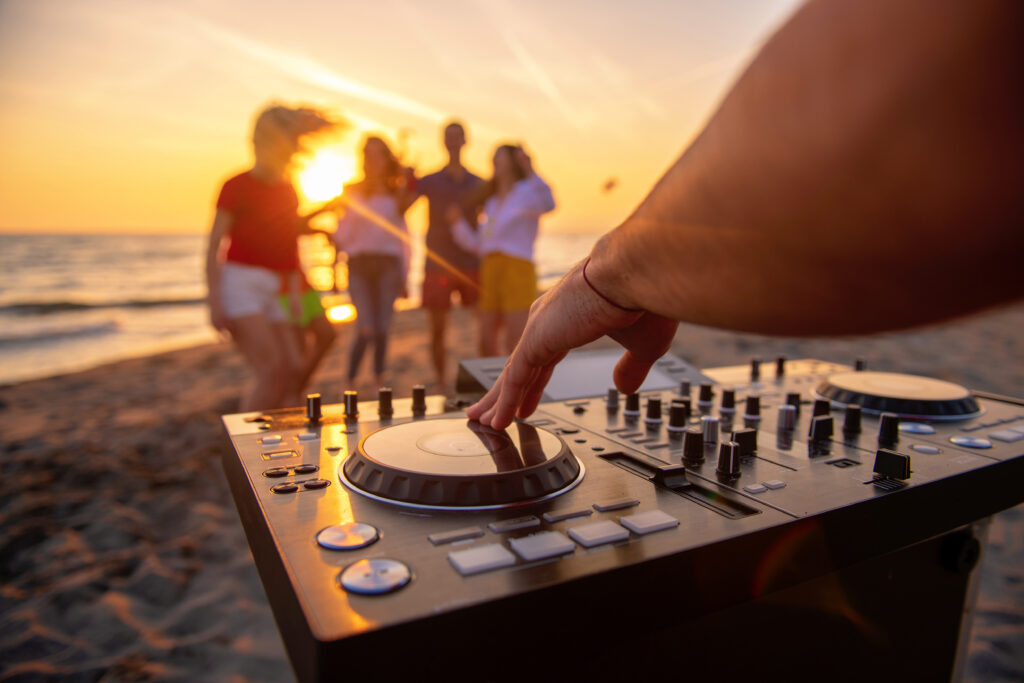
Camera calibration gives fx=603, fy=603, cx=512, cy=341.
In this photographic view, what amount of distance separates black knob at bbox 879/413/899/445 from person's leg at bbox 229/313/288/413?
293 cm

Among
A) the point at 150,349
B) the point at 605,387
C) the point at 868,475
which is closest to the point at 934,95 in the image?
the point at 868,475

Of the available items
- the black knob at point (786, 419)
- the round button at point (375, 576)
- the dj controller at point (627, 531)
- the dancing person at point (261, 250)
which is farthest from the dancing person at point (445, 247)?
the round button at point (375, 576)

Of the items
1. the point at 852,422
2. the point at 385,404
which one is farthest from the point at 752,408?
the point at 385,404

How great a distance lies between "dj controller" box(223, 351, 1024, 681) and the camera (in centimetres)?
57

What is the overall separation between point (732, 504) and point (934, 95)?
1.85ft

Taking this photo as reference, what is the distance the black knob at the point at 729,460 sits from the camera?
89 cm

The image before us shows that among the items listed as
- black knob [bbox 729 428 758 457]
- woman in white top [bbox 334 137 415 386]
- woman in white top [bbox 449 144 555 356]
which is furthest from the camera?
woman in white top [bbox 334 137 415 386]

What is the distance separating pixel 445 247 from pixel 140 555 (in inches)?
121

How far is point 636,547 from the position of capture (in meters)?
0.67

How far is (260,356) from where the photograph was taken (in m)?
3.25

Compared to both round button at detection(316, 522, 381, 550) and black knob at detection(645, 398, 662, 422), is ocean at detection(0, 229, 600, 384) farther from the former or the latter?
round button at detection(316, 522, 381, 550)

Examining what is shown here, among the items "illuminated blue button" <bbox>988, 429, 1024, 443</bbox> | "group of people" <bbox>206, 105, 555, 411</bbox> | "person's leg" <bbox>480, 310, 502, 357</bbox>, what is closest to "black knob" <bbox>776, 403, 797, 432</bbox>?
"illuminated blue button" <bbox>988, 429, 1024, 443</bbox>

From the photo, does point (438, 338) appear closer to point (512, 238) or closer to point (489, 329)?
point (489, 329)

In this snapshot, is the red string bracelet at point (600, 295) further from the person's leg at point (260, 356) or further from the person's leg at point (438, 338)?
the person's leg at point (438, 338)
